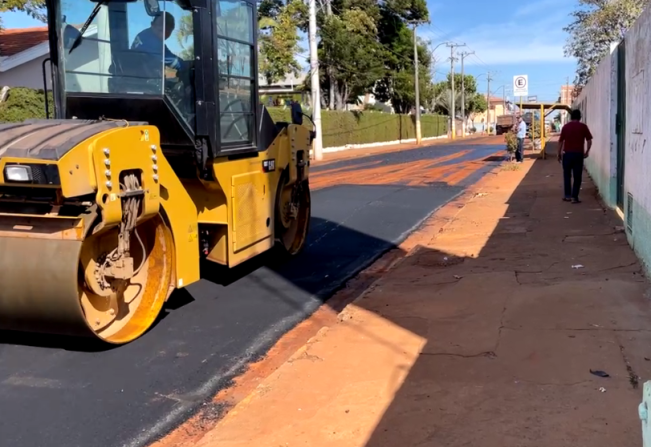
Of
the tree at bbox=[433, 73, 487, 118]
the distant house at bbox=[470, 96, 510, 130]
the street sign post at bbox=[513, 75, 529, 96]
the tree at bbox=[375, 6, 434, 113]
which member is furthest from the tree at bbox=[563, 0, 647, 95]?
the distant house at bbox=[470, 96, 510, 130]

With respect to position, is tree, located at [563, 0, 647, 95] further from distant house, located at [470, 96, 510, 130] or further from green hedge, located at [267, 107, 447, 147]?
distant house, located at [470, 96, 510, 130]

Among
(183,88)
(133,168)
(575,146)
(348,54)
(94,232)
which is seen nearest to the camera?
(94,232)

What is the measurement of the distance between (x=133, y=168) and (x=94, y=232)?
574 mm

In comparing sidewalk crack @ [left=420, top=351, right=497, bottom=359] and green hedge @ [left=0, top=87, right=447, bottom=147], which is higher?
green hedge @ [left=0, top=87, right=447, bottom=147]

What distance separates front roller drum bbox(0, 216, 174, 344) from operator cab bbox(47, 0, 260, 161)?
3.44ft

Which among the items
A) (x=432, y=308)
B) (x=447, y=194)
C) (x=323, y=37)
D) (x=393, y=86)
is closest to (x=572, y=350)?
(x=432, y=308)

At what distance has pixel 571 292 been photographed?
6.82 m

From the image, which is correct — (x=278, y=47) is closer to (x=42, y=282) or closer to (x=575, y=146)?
(x=575, y=146)

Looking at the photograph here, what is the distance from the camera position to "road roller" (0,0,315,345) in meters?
4.93

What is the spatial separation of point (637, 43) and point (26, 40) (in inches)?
828

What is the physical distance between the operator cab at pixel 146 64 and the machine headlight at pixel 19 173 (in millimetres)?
1591

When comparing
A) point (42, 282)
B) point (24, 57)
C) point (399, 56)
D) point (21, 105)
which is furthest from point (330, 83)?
point (42, 282)

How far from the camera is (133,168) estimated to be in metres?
5.24

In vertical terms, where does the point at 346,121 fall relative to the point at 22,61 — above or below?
below
